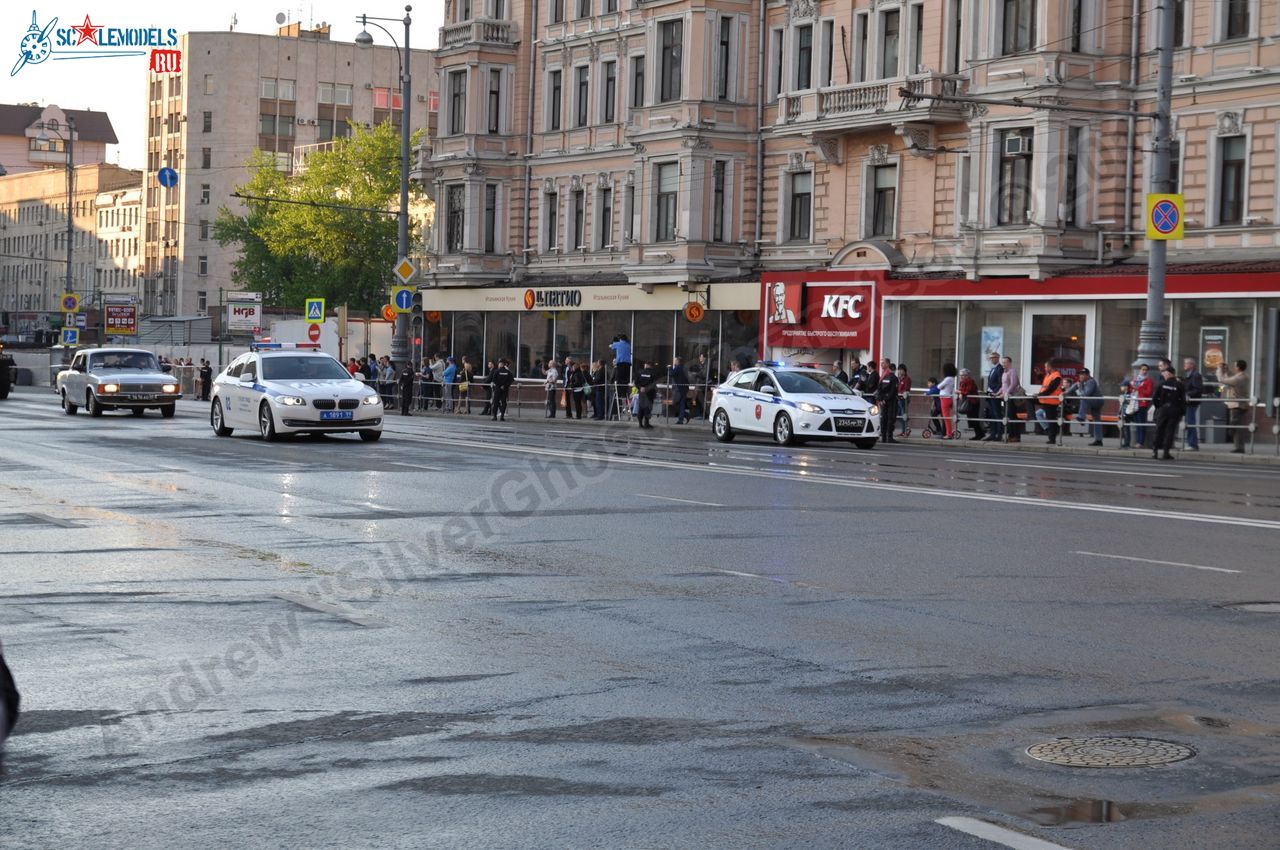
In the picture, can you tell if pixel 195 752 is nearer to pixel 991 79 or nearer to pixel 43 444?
pixel 43 444

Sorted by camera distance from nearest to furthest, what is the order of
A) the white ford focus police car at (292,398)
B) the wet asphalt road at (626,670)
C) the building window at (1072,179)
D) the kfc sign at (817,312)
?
the wet asphalt road at (626,670), the white ford focus police car at (292,398), the building window at (1072,179), the kfc sign at (817,312)

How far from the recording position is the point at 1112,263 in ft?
134

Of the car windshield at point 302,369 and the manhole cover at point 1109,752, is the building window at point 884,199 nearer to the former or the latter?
the car windshield at point 302,369

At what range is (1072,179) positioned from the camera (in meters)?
41.2

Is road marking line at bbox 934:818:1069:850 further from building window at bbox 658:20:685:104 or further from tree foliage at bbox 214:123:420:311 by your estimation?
tree foliage at bbox 214:123:420:311

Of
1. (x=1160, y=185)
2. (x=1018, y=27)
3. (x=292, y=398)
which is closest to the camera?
(x=292, y=398)

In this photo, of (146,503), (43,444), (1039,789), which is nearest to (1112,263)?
(43,444)

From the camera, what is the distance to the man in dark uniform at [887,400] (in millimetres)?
38281

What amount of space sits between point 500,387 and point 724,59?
456 inches

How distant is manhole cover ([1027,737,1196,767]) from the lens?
6.77 metres

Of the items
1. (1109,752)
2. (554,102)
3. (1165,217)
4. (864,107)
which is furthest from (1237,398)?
(554,102)

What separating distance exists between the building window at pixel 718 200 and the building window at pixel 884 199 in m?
5.90

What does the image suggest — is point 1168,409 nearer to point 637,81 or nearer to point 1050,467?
point 1050,467

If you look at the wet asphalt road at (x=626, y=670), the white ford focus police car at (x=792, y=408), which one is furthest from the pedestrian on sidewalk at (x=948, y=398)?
the wet asphalt road at (x=626, y=670)
